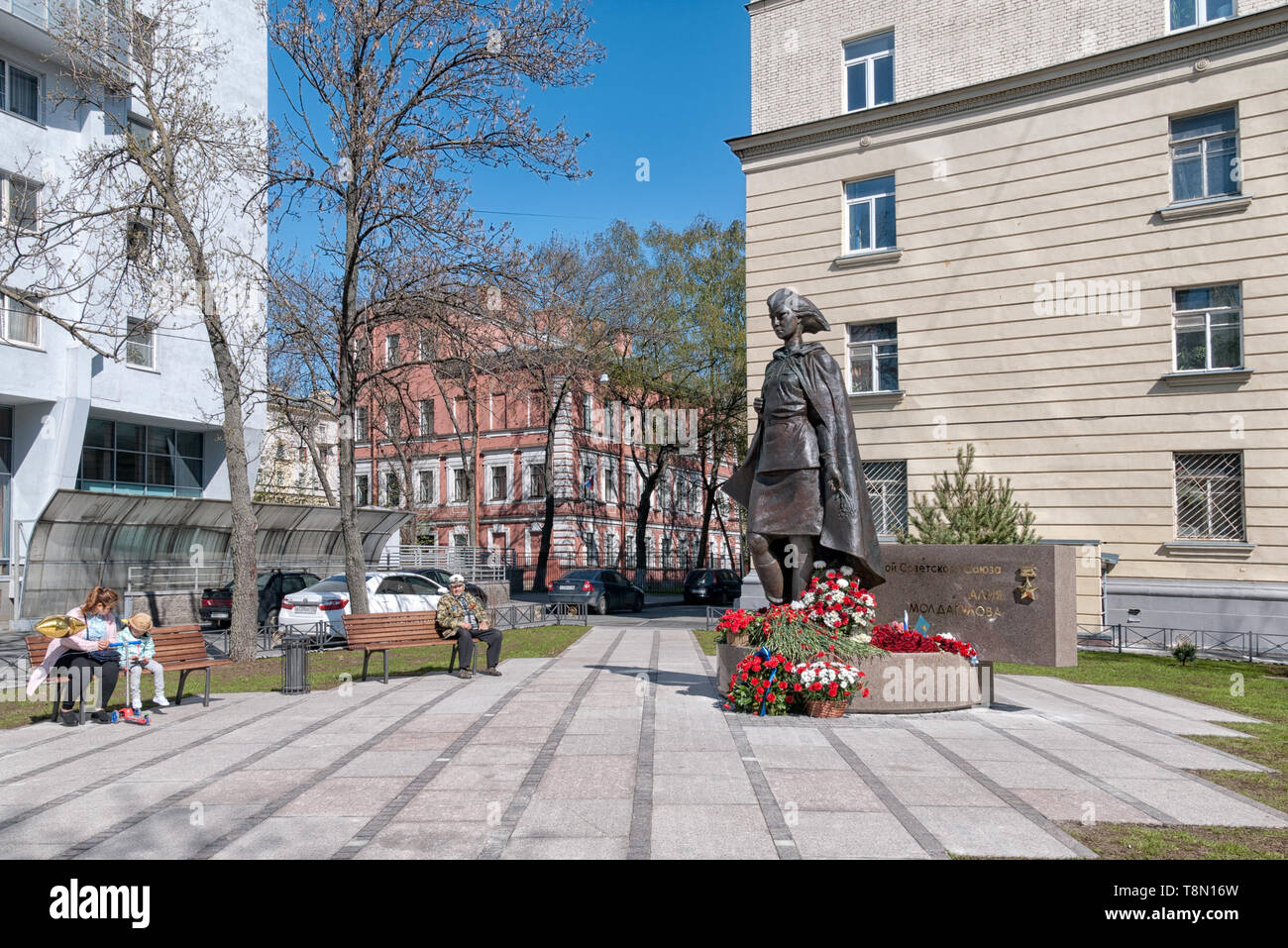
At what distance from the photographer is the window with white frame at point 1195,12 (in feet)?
73.0

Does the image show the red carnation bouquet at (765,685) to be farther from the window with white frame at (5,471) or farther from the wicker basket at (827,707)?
the window with white frame at (5,471)

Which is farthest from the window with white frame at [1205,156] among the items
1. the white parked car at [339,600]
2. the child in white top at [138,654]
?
the child in white top at [138,654]

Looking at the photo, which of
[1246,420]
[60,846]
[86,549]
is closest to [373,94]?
[86,549]

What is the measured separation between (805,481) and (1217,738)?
476 cm

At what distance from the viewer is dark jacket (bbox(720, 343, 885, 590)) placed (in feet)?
35.7

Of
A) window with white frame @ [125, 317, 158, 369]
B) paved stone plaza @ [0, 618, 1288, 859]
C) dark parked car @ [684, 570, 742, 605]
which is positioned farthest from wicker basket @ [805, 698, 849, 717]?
dark parked car @ [684, 570, 742, 605]

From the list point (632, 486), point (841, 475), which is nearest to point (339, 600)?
point (841, 475)

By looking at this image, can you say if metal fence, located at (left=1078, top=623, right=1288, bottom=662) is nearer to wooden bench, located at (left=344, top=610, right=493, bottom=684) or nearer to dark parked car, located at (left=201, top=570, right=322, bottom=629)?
wooden bench, located at (left=344, top=610, right=493, bottom=684)

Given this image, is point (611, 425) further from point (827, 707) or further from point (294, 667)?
point (827, 707)

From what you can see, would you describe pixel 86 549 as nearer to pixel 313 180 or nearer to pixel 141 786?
pixel 313 180

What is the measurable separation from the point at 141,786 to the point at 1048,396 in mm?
21072

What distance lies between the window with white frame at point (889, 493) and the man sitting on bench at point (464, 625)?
1323 cm

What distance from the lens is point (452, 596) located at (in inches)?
582

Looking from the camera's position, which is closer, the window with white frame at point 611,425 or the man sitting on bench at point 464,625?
the man sitting on bench at point 464,625
